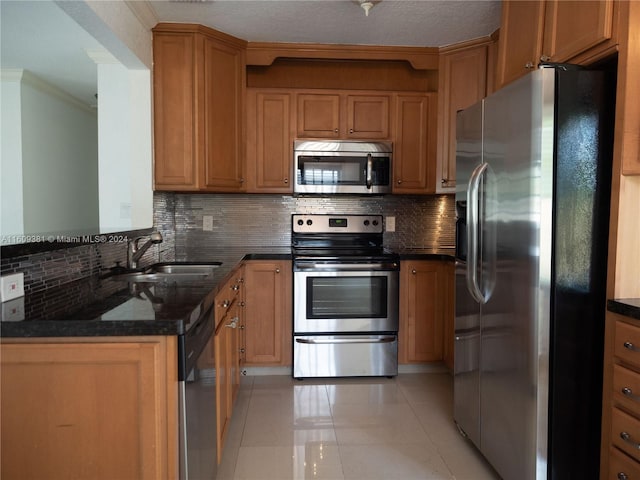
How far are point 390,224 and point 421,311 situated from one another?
0.83 metres

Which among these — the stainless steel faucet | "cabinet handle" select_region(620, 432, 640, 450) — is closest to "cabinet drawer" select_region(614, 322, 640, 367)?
"cabinet handle" select_region(620, 432, 640, 450)

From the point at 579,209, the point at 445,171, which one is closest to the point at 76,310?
the point at 579,209

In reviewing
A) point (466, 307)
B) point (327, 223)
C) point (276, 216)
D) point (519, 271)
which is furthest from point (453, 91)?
point (519, 271)

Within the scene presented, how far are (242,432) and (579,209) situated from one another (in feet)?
6.43

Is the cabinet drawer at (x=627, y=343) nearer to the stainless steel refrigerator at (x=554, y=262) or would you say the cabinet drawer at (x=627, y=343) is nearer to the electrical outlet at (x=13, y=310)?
the stainless steel refrigerator at (x=554, y=262)

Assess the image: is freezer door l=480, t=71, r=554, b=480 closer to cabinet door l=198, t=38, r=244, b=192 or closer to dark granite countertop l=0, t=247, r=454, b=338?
dark granite countertop l=0, t=247, r=454, b=338

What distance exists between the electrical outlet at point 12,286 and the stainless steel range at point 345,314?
1808mm

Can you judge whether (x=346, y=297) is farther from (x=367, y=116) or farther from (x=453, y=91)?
(x=453, y=91)

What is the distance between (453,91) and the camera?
326 cm

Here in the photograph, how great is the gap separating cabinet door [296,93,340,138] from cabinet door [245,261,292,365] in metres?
1.03

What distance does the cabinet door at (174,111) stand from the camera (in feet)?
9.46

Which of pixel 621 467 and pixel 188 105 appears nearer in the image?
pixel 621 467

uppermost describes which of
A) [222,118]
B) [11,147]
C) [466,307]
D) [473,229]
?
[222,118]

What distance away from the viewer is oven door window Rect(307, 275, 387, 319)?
311 centimetres
